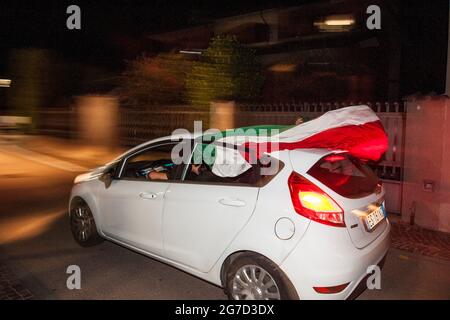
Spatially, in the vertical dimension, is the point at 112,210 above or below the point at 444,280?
above

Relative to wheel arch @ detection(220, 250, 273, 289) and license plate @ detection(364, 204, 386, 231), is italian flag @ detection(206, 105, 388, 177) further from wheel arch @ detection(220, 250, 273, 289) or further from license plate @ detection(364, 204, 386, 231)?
wheel arch @ detection(220, 250, 273, 289)

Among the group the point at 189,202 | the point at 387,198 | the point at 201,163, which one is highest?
the point at 201,163

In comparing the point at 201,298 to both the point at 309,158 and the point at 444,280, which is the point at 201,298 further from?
the point at 444,280

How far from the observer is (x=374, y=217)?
366cm

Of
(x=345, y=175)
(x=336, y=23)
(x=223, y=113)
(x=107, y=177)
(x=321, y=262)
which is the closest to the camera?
(x=321, y=262)

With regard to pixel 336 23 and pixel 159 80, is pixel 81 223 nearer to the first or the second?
pixel 159 80

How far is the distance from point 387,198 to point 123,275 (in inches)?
182

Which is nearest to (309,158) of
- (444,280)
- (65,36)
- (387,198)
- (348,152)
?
(348,152)

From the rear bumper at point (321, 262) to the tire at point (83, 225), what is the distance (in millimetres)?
2969

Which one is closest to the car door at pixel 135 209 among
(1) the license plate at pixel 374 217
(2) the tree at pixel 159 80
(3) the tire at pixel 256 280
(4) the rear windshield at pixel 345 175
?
(3) the tire at pixel 256 280

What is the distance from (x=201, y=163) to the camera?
172 inches

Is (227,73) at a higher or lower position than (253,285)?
higher

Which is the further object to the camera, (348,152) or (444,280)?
(444,280)

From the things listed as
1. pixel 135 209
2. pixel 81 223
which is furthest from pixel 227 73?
pixel 135 209
